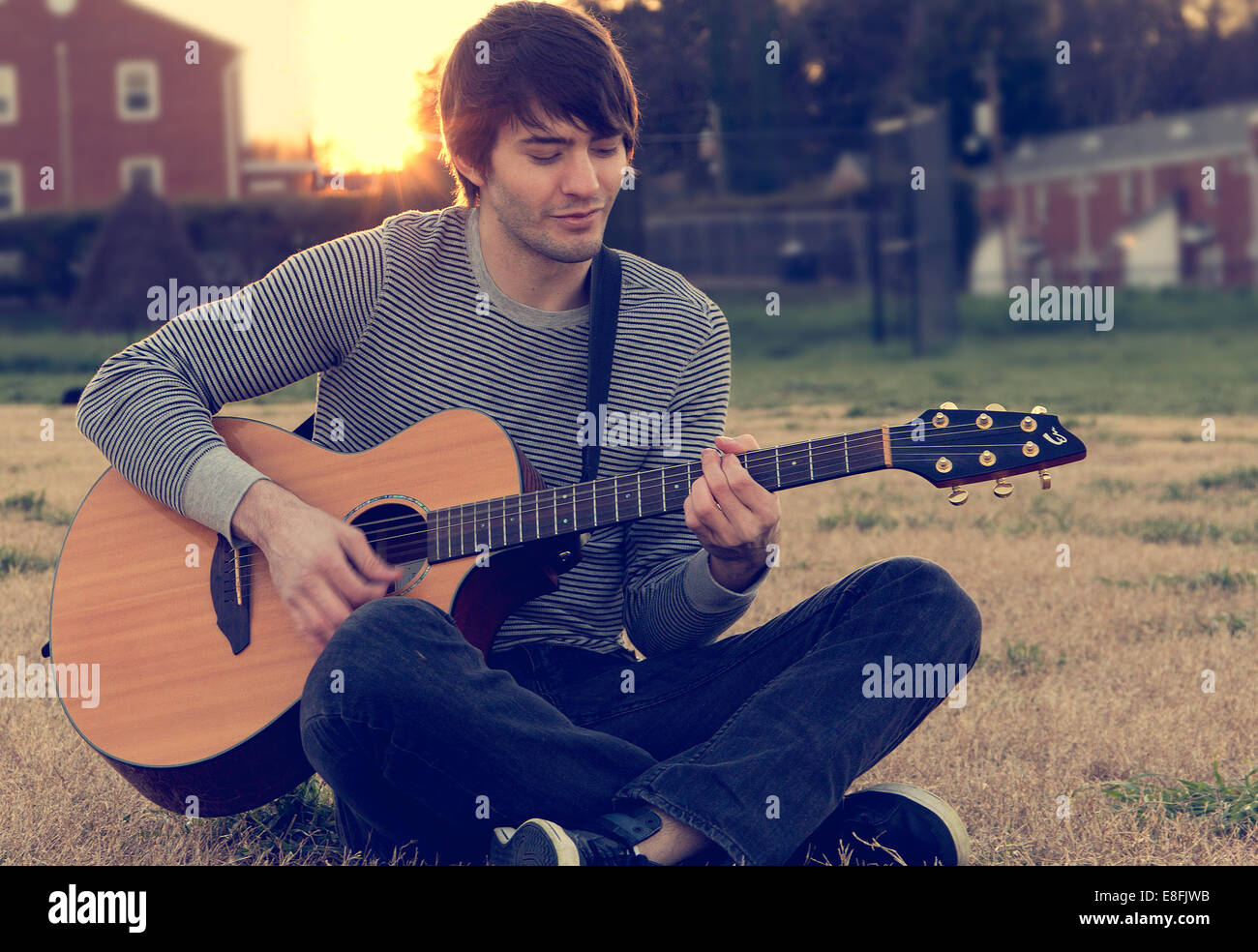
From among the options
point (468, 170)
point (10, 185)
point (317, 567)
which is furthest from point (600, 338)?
point (10, 185)

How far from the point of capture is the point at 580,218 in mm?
2721

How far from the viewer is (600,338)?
276 centimetres

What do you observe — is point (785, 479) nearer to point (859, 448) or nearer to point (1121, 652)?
point (859, 448)

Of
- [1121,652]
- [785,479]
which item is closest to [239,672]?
[785,479]

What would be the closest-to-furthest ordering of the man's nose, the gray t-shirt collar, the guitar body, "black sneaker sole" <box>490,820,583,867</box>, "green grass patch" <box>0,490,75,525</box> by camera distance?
"black sneaker sole" <box>490,820,583,867</box>, the guitar body, the man's nose, the gray t-shirt collar, "green grass patch" <box>0,490,75,525</box>

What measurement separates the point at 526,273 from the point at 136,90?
2933 cm

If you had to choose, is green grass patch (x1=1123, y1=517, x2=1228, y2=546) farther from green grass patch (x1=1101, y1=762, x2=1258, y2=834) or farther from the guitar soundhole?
the guitar soundhole

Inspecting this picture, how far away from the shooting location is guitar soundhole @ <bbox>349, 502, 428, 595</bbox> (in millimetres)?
2613

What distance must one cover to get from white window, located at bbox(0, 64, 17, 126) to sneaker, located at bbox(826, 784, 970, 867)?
30.9 metres

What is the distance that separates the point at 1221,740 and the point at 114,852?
2467 mm

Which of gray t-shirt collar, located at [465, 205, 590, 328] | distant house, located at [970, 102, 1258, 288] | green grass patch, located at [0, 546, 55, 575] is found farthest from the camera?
distant house, located at [970, 102, 1258, 288]

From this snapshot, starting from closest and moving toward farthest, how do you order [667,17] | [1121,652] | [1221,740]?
[1221,740]
[1121,652]
[667,17]

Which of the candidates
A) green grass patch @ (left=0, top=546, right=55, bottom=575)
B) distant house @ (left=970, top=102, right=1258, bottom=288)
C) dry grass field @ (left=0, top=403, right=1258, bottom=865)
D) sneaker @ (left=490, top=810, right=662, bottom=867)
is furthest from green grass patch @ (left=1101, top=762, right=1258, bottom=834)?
distant house @ (left=970, top=102, right=1258, bottom=288)

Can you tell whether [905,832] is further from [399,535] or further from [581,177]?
[581,177]
